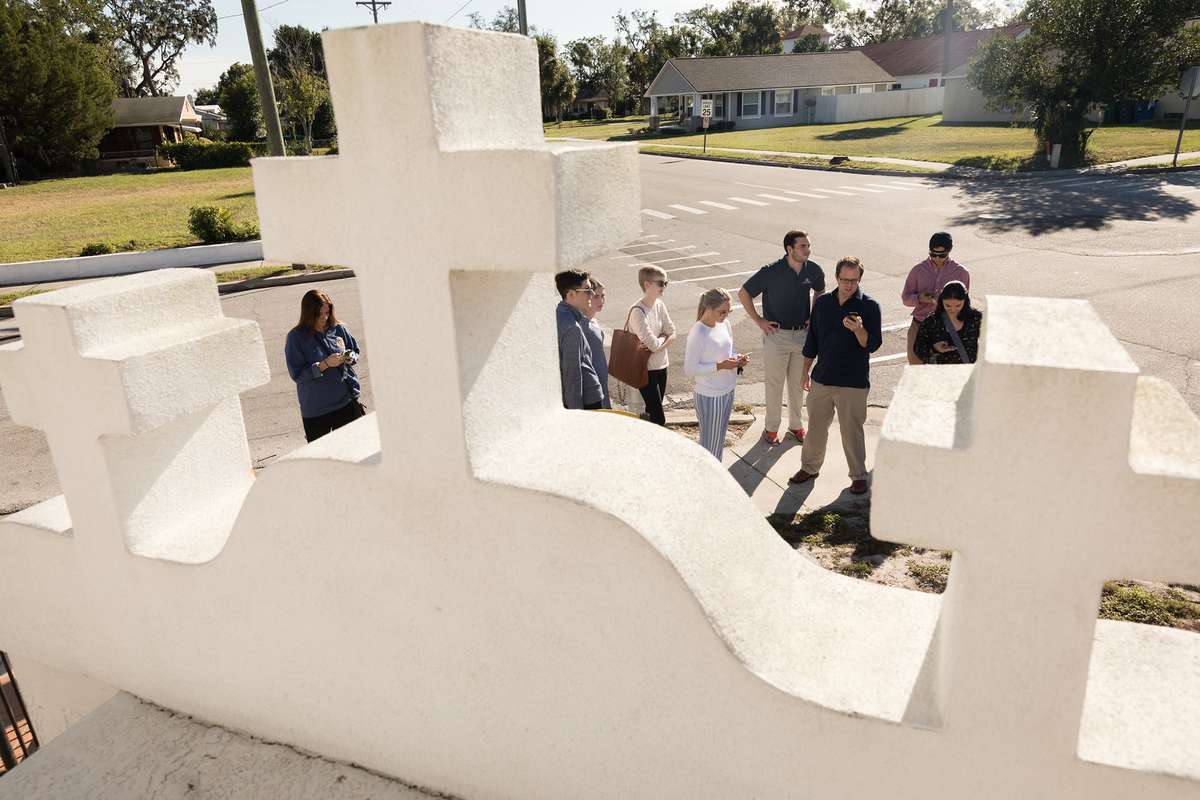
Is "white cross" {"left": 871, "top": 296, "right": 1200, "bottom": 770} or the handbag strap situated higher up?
"white cross" {"left": 871, "top": 296, "right": 1200, "bottom": 770}

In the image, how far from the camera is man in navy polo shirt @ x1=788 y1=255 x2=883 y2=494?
6008 millimetres

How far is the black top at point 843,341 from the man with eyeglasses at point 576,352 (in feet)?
5.86

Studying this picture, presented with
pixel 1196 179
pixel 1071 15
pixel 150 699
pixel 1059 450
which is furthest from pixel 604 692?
pixel 1071 15

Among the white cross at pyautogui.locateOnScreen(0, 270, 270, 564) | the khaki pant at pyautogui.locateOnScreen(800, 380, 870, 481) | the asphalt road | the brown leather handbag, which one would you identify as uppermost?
the white cross at pyautogui.locateOnScreen(0, 270, 270, 564)

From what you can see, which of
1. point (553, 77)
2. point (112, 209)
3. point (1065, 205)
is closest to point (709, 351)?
point (1065, 205)

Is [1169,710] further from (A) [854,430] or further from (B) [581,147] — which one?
(A) [854,430]

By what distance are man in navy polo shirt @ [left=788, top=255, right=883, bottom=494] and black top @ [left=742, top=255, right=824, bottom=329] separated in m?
0.78

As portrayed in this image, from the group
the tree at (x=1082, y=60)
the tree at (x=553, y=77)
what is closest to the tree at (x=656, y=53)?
the tree at (x=553, y=77)

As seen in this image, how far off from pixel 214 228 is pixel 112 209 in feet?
42.8

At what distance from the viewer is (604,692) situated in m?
2.44

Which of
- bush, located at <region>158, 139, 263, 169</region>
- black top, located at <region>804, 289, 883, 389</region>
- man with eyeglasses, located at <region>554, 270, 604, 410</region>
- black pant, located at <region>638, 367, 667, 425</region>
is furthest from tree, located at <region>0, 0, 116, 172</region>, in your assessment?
black top, located at <region>804, 289, 883, 389</region>

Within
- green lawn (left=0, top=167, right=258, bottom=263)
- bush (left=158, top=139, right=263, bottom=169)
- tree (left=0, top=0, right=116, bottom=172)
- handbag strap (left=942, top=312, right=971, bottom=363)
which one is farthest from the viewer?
bush (left=158, top=139, right=263, bottom=169)

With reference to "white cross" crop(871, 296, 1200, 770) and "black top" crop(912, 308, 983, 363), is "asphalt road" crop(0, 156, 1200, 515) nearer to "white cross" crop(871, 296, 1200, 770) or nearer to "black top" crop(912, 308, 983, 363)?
"white cross" crop(871, 296, 1200, 770)

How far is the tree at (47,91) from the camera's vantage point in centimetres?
3912
